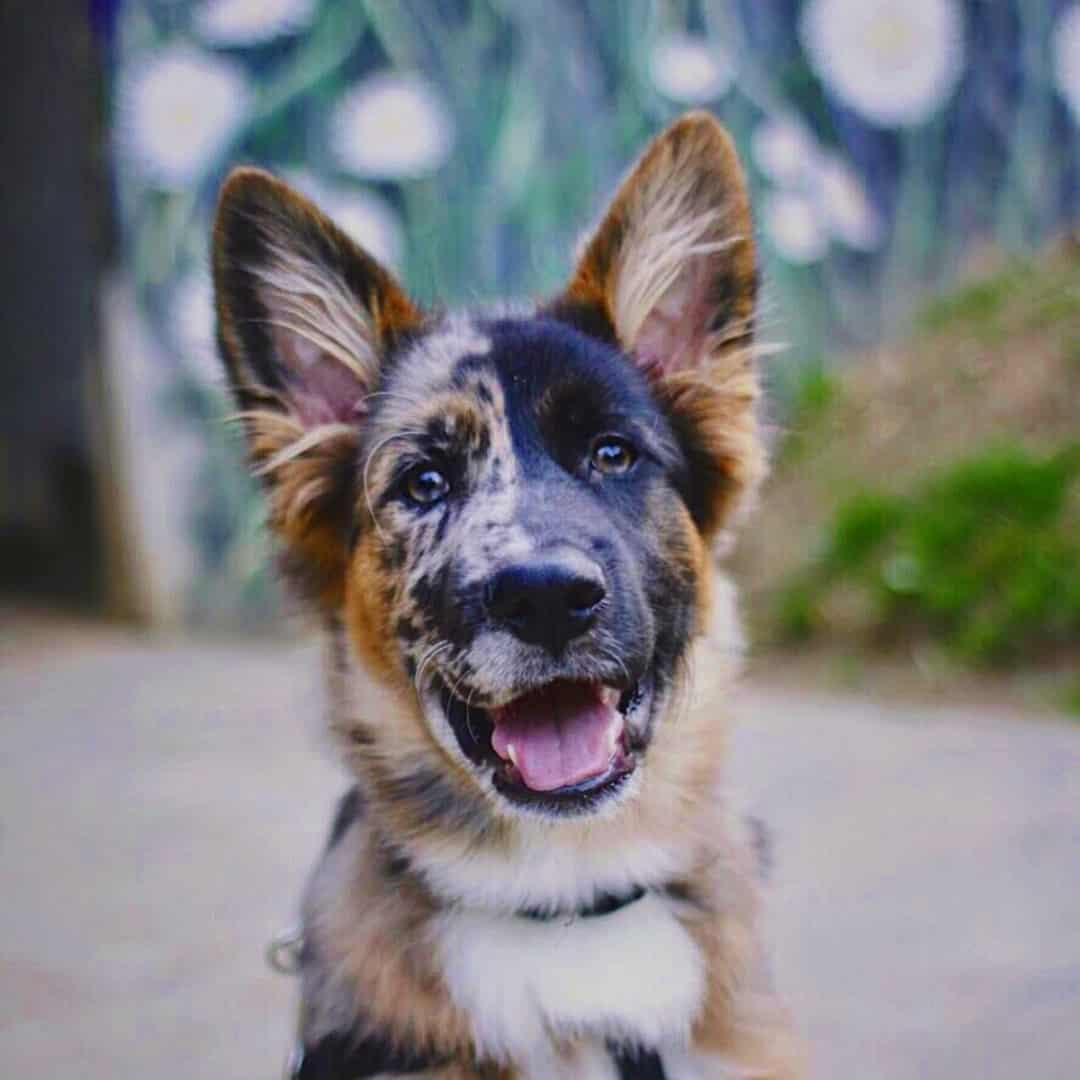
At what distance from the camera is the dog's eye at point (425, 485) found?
2.69m

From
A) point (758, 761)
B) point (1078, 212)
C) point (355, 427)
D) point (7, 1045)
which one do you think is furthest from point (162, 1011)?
point (1078, 212)

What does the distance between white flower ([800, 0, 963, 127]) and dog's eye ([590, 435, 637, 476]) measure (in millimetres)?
5635

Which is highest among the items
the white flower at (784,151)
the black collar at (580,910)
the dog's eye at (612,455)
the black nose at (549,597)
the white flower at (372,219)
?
the white flower at (784,151)

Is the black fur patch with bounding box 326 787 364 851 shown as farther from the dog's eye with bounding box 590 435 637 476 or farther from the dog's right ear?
the dog's eye with bounding box 590 435 637 476

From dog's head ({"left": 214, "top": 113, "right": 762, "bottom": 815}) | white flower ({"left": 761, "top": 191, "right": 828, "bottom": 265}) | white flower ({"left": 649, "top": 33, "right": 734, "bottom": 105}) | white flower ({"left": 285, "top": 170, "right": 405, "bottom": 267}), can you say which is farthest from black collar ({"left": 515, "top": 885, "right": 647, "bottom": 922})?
white flower ({"left": 649, "top": 33, "right": 734, "bottom": 105})

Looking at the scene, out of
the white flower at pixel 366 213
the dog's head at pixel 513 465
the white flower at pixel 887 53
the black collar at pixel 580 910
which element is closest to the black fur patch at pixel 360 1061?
the black collar at pixel 580 910

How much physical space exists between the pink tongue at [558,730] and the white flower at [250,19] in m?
5.88

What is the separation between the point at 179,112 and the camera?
7465 millimetres

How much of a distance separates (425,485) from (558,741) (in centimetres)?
55

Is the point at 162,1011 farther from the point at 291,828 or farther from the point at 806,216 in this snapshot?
the point at 806,216

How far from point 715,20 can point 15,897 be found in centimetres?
557

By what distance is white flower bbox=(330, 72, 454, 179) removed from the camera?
24.8 feet

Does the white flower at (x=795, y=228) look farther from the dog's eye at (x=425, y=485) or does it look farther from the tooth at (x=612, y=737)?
the tooth at (x=612, y=737)

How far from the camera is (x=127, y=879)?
4543 millimetres
